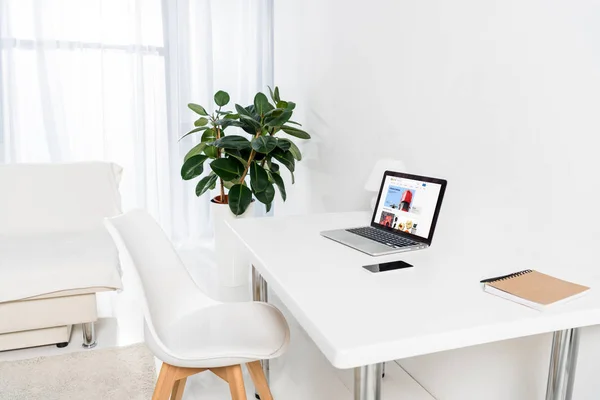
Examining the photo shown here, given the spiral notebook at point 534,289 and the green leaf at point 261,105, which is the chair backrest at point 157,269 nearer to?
the spiral notebook at point 534,289

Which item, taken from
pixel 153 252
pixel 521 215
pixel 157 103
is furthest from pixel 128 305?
pixel 521 215

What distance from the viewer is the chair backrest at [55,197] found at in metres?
2.62

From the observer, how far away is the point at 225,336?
139cm

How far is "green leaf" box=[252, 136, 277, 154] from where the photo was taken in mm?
2595

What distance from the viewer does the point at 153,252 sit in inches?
61.9

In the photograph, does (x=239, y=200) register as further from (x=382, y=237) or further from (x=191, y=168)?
(x=382, y=237)

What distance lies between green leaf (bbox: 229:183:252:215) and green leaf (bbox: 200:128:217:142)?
42 centimetres

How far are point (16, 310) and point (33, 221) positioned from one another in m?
0.65

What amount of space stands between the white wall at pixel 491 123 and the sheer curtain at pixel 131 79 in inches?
59.6

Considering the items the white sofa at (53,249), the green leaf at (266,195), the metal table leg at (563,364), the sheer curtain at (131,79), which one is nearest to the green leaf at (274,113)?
the green leaf at (266,195)

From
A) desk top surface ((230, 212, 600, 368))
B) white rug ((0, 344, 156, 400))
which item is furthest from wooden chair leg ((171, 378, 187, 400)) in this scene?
desk top surface ((230, 212, 600, 368))

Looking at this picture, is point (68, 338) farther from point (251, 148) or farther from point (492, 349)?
point (492, 349)

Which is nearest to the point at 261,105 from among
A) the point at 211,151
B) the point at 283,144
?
the point at 283,144

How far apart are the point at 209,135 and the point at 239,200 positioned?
529 mm
